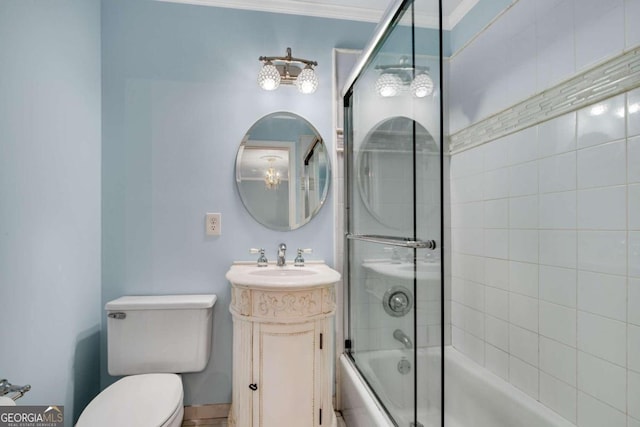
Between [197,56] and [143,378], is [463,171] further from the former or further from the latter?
[143,378]

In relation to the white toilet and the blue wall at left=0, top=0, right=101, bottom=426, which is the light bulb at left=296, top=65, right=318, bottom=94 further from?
the white toilet

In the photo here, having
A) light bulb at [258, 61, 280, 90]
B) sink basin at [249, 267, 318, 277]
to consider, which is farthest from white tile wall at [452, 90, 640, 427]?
light bulb at [258, 61, 280, 90]

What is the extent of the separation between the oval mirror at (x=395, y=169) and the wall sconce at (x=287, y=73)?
493 millimetres

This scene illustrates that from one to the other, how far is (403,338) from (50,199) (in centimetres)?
150

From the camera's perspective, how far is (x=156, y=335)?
5.11 feet

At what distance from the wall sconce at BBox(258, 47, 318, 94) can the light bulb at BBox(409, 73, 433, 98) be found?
85cm

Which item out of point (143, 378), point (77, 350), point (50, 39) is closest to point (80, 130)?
point (50, 39)

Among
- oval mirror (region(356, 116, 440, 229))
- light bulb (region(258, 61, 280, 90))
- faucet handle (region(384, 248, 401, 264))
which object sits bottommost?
faucet handle (region(384, 248, 401, 264))

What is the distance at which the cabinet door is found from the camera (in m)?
1.40

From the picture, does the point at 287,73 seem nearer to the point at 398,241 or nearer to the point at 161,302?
the point at 398,241

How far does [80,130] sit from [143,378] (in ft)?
3.89

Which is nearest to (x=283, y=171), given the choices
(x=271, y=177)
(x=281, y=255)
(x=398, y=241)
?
(x=271, y=177)

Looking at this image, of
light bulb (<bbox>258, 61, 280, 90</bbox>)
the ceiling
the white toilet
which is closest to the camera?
the white toilet

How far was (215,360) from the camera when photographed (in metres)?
1.78
